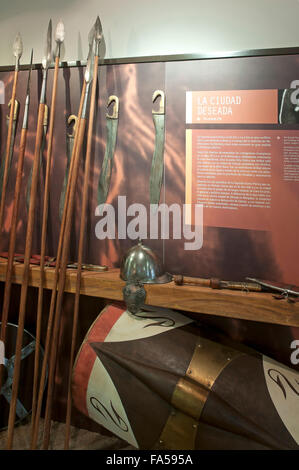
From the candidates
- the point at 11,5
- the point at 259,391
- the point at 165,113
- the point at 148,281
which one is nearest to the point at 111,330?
the point at 148,281

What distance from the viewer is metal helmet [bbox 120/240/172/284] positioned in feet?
5.24

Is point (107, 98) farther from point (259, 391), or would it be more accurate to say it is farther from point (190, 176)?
point (259, 391)

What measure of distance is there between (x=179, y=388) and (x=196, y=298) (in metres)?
0.40

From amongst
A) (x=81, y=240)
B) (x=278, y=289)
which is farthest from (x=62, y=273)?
(x=278, y=289)

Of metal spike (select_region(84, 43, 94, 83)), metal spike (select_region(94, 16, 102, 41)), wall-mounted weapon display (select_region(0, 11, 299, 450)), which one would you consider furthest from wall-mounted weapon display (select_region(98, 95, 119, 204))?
A: metal spike (select_region(94, 16, 102, 41))

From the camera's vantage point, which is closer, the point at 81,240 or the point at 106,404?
the point at 106,404

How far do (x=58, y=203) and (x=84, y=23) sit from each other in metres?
1.05

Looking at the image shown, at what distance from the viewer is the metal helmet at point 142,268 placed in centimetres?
160

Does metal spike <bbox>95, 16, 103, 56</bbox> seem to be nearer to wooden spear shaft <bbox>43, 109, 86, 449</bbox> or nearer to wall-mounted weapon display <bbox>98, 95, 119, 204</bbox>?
wall-mounted weapon display <bbox>98, 95, 119, 204</bbox>

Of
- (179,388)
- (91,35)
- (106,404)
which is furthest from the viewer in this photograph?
(91,35)

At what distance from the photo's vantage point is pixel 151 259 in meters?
1.63

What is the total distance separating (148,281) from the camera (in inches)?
62.6

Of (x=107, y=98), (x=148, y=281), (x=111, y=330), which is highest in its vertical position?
(x=107, y=98)

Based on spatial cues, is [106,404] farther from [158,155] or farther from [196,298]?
[158,155]
